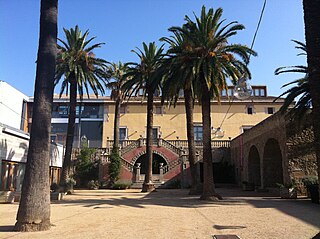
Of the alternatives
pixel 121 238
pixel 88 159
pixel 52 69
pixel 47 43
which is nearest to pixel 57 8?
pixel 47 43

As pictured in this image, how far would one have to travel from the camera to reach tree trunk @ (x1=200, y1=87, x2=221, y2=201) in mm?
19562

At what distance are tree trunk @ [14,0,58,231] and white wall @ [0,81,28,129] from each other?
1286 inches

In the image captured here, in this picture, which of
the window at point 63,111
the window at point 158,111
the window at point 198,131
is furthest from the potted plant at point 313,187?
the window at point 63,111

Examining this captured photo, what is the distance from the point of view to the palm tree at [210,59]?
19656 mm

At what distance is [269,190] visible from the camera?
2683 cm

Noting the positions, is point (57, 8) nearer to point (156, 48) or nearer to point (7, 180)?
point (7, 180)

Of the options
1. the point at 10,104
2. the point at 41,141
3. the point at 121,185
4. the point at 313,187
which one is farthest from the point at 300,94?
the point at 10,104

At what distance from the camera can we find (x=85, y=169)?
3691 centimetres

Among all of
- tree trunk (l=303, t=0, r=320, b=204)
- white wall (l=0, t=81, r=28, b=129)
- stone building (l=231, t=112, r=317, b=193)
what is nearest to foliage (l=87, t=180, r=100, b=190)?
white wall (l=0, t=81, r=28, b=129)

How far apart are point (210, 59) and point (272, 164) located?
12.7 m

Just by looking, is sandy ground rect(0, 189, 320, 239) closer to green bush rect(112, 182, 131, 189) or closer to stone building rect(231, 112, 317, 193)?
stone building rect(231, 112, 317, 193)

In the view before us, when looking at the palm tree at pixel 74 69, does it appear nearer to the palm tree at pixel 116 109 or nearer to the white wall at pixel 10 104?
the palm tree at pixel 116 109

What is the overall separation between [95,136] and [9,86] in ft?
43.9

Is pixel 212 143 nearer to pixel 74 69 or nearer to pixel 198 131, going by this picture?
pixel 198 131
